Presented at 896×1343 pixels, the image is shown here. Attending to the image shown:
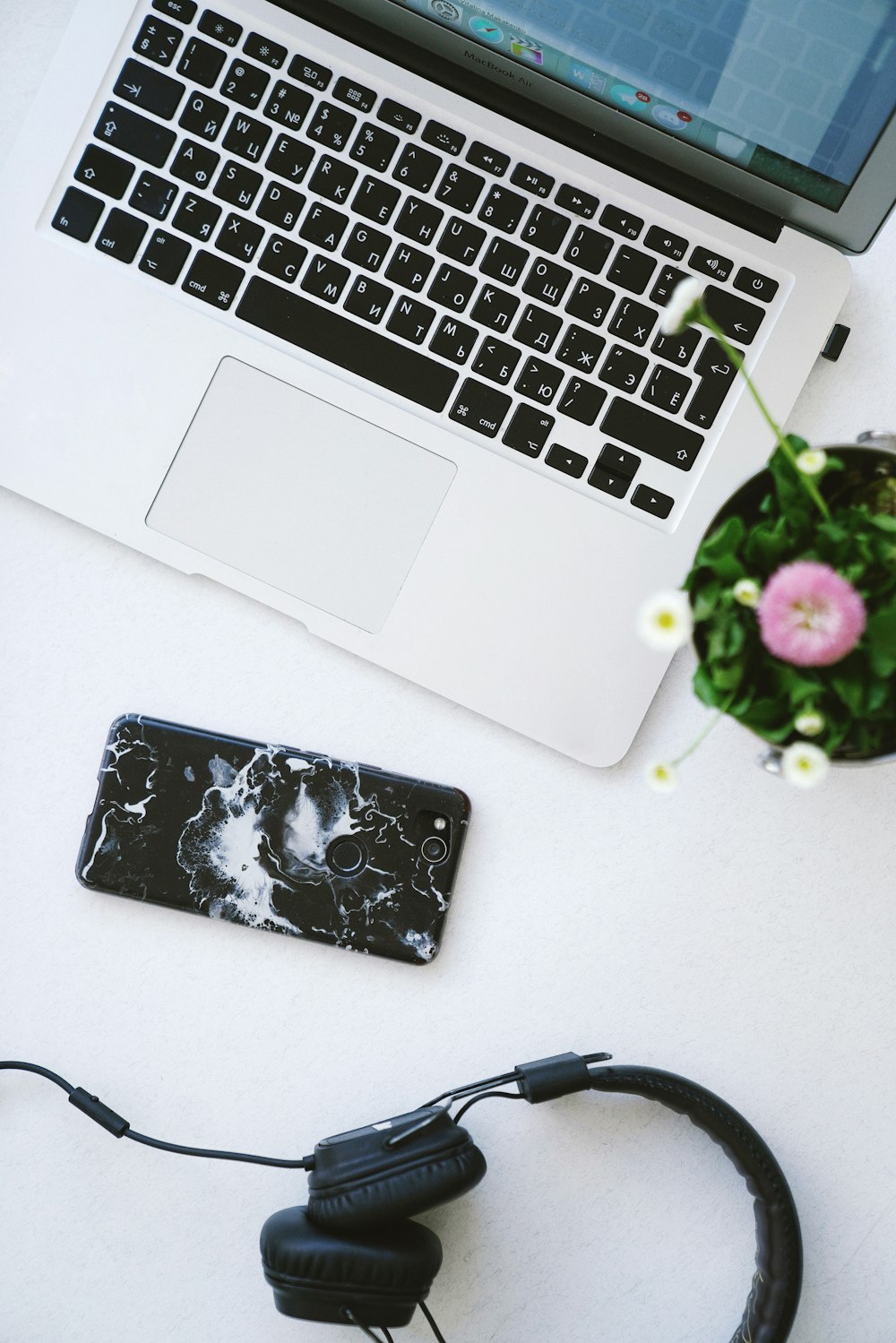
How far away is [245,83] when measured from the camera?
592 mm

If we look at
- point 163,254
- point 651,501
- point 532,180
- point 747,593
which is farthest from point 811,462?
point 163,254

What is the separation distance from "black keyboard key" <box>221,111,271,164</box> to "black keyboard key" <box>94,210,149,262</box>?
0.22 feet

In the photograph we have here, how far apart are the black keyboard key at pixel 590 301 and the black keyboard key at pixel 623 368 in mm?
21

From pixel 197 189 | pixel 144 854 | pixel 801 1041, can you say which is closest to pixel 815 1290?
pixel 801 1041

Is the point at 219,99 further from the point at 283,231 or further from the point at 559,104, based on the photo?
the point at 559,104

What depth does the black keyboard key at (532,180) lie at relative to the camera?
23.5 inches

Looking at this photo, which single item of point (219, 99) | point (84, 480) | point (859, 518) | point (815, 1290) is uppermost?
point (219, 99)

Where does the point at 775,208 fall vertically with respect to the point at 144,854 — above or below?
above

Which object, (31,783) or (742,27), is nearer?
(742,27)

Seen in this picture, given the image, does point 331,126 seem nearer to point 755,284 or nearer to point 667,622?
point 755,284

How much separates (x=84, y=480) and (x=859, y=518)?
1.43ft

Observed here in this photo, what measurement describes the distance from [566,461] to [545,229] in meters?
0.14

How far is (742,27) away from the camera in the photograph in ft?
1.67

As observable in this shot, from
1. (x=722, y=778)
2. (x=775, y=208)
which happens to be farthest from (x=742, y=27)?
(x=722, y=778)
